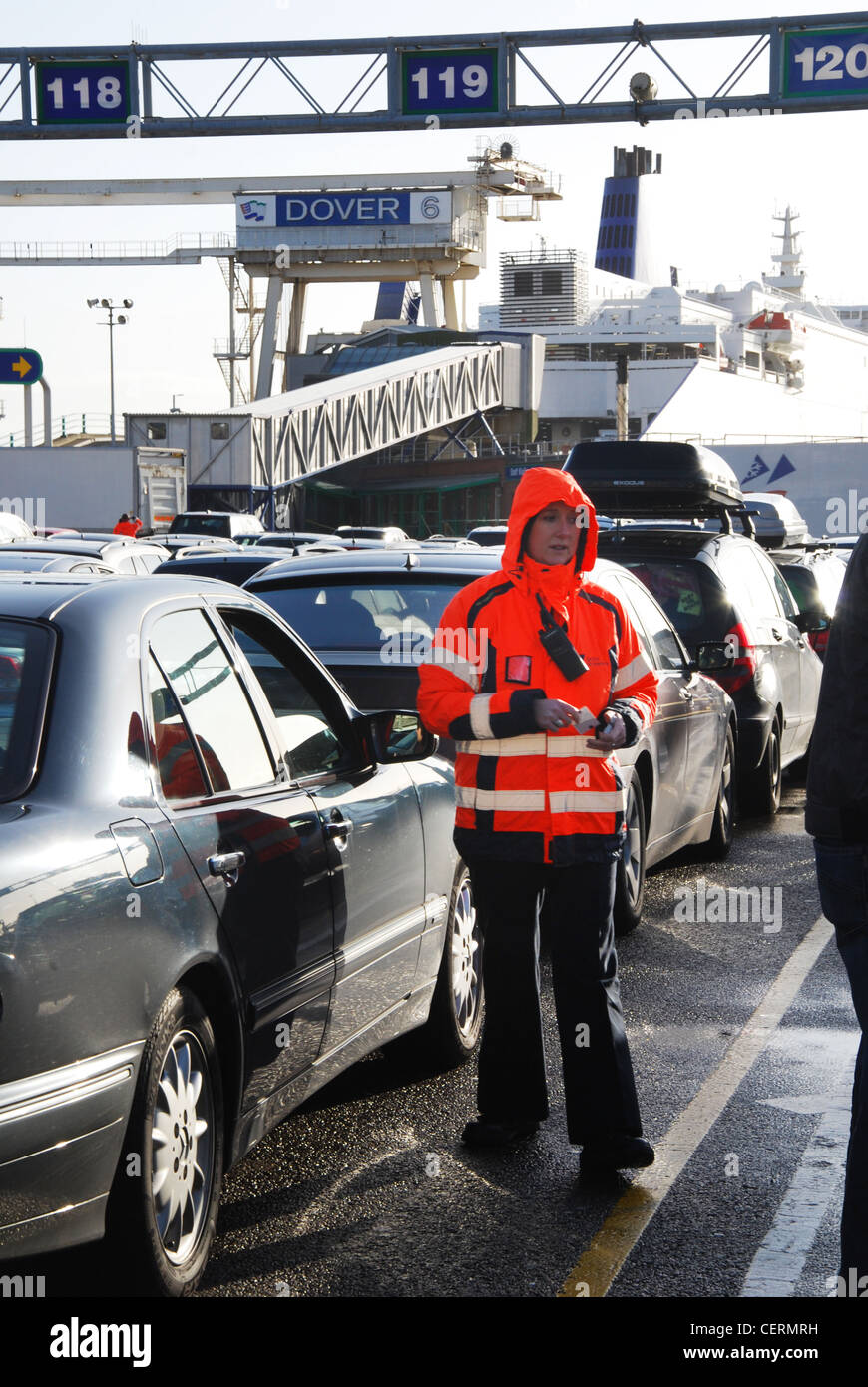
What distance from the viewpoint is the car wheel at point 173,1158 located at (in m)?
3.40

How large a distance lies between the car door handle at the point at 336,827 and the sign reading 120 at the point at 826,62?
18135 mm

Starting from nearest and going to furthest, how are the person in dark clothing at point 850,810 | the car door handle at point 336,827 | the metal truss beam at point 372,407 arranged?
the person in dark clothing at point 850,810, the car door handle at point 336,827, the metal truss beam at point 372,407

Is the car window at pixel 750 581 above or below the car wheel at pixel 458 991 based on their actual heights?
above

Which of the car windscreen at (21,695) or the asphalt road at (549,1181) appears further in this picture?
the asphalt road at (549,1181)

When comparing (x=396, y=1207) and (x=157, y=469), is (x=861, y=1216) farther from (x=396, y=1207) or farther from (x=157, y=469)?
(x=157, y=469)

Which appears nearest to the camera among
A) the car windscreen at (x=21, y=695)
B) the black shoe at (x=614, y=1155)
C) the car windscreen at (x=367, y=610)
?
the car windscreen at (x=21, y=695)

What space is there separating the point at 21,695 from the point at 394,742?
64.3 inches

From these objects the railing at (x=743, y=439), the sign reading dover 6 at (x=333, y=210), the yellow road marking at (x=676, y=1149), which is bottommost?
the yellow road marking at (x=676, y=1149)

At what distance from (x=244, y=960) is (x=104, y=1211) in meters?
0.70

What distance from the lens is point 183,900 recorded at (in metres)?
3.57

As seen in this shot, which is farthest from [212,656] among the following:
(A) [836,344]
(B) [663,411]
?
(A) [836,344]

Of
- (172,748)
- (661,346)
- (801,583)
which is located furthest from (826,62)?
(661,346)

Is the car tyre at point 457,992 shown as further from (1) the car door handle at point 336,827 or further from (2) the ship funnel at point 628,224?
(2) the ship funnel at point 628,224

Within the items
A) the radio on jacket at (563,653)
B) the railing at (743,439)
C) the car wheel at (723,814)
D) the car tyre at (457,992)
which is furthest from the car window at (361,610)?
the railing at (743,439)
